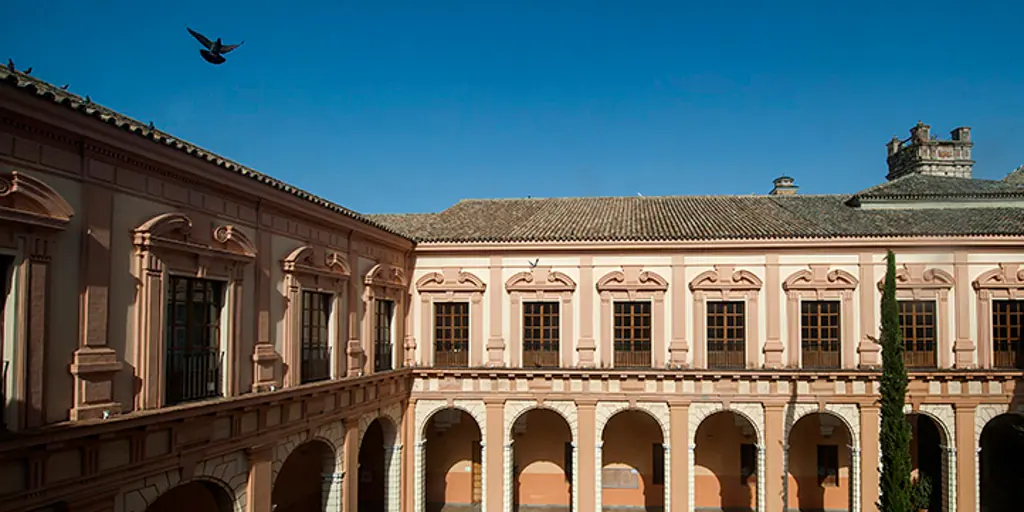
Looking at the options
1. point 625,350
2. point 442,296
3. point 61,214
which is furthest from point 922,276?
point 61,214

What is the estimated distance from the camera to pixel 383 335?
62.8 feet

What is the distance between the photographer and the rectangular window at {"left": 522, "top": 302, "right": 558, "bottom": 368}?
66.4ft

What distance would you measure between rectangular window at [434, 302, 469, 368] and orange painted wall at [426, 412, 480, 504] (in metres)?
3.78

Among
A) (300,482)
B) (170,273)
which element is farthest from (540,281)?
(170,273)

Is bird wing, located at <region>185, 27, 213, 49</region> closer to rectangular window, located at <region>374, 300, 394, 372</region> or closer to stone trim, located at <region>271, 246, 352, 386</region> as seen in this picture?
stone trim, located at <region>271, 246, 352, 386</region>

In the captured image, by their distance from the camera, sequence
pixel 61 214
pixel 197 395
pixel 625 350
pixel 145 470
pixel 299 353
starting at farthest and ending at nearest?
pixel 625 350
pixel 299 353
pixel 197 395
pixel 145 470
pixel 61 214

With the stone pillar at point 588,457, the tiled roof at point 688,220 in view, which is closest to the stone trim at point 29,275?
the tiled roof at point 688,220

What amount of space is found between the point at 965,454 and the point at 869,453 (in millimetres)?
A: 2406

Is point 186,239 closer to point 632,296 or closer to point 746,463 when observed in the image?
point 632,296

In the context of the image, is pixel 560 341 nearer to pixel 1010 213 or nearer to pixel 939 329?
pixel 939 329

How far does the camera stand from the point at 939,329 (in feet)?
63.2

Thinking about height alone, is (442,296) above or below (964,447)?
above

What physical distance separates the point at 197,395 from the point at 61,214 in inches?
147

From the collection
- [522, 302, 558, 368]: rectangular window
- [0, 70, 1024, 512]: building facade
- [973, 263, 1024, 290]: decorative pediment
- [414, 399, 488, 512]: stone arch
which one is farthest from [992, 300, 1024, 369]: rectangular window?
[414, 399, 488, 512]: stone arch
